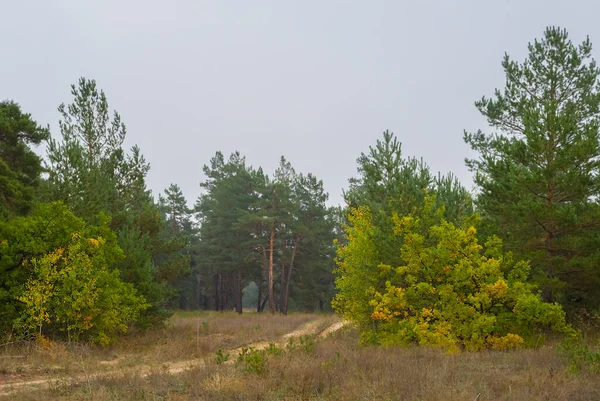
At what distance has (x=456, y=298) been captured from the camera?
1373cm

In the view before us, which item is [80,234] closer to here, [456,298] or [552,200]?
[456,298]

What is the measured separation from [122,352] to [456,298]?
1228 cm

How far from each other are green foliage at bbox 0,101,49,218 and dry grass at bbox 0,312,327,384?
5.22 metres

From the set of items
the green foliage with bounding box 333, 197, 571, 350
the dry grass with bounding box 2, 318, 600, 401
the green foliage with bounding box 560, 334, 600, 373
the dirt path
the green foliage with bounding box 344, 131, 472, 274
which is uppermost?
the green foliage with bounding box 344, 131, 472, 274

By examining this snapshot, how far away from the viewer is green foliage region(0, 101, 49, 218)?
16033 millimetres

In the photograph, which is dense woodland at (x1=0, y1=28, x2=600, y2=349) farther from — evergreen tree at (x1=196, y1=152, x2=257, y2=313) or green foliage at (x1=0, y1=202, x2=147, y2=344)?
evergreen tree at (x1=196, y1=152, x2=257, y2=313)

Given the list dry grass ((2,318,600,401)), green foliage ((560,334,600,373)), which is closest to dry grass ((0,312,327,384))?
dry grass ((2,318,600,401))

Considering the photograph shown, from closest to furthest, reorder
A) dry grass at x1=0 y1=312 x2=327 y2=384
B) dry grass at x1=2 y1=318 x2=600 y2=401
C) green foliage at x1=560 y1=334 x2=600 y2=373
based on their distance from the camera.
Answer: dry grass at x1=2 y1=318 x2=600 y2=401 < green foliage at x1=560 y1=334 x2=600 y2=373 < dry grass at x1=0 y1=312 x2=327 y2=384

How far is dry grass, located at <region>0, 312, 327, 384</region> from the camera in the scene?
40.5 ft

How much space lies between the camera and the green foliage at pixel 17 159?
1603 centimetres

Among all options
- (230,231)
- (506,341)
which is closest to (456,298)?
(506,341)

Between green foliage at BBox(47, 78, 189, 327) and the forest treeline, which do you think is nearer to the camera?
the forest treeline

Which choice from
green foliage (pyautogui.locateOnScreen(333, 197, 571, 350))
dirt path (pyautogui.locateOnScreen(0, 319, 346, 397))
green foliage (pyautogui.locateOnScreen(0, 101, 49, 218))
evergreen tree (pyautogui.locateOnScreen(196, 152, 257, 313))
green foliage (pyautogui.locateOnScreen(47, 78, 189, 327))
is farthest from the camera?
evergreen tree (pyautogui.locateOnScreen(196, 152, 257, 313))

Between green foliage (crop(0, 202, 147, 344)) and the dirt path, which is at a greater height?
green foliage (crop(0, 202, 147, 344))
